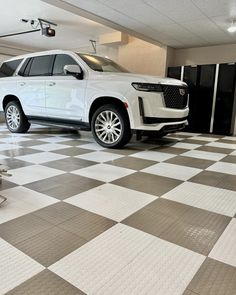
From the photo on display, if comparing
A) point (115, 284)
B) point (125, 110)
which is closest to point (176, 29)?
point (125, 110)

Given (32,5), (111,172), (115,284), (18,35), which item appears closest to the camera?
(115,284)

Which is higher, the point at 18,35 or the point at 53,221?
the point at 18,35

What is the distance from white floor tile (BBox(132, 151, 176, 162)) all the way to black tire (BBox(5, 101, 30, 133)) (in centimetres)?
267

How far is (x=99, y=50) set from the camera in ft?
29.6

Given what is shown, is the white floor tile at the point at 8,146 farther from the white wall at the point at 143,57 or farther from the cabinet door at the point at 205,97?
the white wall at the point at 143,57

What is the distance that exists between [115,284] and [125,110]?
285 cm

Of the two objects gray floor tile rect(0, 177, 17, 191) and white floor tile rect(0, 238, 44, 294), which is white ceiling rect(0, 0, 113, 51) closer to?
gray floor tile rect(0, 177, 17, 191)

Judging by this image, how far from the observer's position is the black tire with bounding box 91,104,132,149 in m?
3.69

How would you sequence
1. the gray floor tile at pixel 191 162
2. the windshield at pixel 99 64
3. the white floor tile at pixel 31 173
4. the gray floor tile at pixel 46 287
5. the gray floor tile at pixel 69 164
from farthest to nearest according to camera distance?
the windshield at pixel 99 64 < the gray floor tile at pixel 191 162 < the gray floor tile at pixel 69 164 < the white floor tile at pixel 31 173 < the gray floor tile at pixel 46 287

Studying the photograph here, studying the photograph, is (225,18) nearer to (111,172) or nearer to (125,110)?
(125,110)

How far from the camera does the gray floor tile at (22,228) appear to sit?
137cm

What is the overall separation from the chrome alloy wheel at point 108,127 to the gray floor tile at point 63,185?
1.47 meters

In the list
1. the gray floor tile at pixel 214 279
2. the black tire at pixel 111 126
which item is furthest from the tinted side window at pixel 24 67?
the gray floor tile at pixel 214 279

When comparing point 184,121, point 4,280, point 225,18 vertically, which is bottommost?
point 4,280
